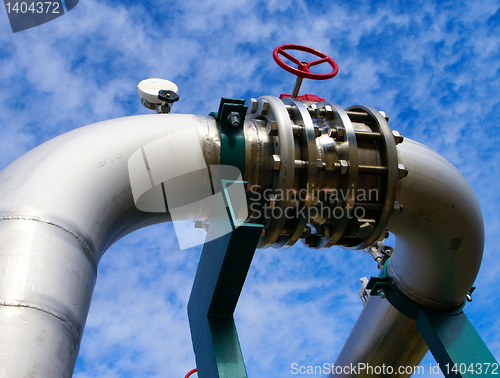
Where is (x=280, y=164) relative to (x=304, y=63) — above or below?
below

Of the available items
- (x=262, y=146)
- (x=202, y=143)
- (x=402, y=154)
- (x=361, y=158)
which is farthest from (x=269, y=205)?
(x=402, y=154)

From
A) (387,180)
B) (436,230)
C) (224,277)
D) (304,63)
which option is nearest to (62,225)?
(224,277)

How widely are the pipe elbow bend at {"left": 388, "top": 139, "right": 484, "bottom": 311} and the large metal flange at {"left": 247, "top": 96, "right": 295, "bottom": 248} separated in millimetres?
832

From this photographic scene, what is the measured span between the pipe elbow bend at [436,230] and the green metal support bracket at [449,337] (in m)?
0.08

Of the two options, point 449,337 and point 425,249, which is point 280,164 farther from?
point 449,337

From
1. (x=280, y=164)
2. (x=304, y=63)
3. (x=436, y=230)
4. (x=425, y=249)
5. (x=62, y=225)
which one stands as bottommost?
(x=425, y=249)

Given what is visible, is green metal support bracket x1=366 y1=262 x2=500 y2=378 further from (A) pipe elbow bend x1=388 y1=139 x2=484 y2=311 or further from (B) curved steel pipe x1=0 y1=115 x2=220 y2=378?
(B) curved steel pipe x1=0 y1=115 x2=220 y2=378

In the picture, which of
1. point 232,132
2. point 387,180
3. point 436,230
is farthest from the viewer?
point 436,230

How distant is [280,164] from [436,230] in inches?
50.8

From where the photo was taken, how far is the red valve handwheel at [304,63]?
9.04 ft

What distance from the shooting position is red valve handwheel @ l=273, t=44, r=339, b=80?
2.75 metres

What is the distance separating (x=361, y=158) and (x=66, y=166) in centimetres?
168

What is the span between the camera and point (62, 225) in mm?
1721

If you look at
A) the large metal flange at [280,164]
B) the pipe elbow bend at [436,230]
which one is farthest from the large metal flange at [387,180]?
the large metal flange at [280,164]
